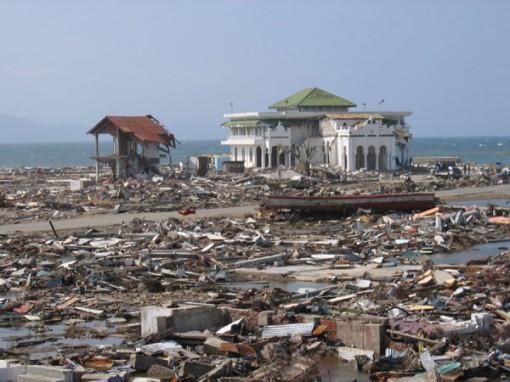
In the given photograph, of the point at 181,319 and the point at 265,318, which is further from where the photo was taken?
the point at 265,318

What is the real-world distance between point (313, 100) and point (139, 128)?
64.4 ft

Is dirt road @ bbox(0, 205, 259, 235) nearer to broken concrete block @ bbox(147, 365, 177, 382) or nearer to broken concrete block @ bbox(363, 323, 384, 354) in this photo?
broken concrete block @ bbox(147, 365, 177, 382)

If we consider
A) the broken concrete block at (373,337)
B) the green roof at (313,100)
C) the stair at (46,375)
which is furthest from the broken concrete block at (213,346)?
the green roof at (313,100)

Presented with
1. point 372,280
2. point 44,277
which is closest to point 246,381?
point 372,280

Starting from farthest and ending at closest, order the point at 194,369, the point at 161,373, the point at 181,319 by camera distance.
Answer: the point at 181,319, the point at 161,373, the point at 194,369

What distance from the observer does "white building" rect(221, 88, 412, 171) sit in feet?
230

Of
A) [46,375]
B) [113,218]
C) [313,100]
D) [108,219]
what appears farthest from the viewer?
[313,100]

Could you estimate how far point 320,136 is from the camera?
246 feet

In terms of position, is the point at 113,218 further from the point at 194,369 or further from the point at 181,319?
the point at 194,369

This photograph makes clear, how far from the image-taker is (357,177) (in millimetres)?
63688

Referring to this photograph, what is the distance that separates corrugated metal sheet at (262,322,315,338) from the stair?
4.09 metres

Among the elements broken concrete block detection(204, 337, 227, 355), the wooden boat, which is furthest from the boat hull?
broken concrete block detection(204, 337, 227, 355)

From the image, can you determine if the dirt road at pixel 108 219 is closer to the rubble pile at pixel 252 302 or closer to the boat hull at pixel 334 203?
the boat hull at pixel 334 203

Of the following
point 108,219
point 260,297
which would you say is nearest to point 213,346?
point 260,297
